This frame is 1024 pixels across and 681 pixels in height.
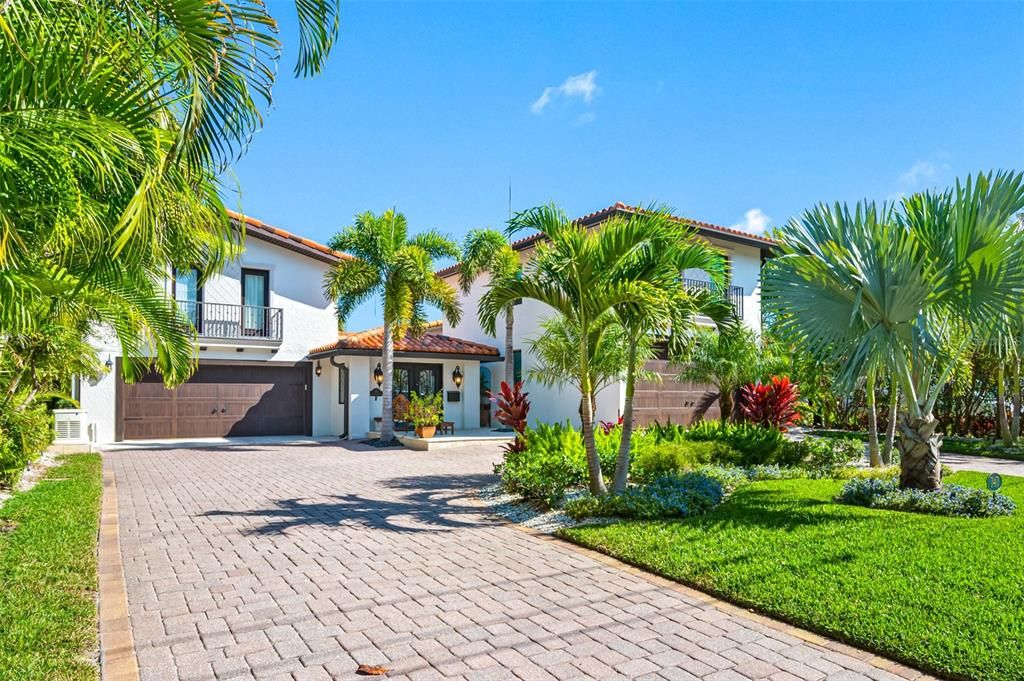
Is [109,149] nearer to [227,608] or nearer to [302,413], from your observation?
[227,608]

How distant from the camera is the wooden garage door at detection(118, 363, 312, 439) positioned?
1953 centimetres

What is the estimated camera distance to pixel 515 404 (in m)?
13.0

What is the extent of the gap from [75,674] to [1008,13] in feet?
43.4

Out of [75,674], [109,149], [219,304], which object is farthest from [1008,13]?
[219,304]

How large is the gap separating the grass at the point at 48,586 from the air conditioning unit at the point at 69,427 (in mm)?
7264

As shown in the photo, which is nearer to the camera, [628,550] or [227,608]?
[227,608]

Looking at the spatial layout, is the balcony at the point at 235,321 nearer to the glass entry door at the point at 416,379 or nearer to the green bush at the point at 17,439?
the glass entry door at the point at 416,379

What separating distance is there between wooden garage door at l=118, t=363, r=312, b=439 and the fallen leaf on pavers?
59.4 ft

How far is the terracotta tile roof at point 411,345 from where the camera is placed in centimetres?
2067

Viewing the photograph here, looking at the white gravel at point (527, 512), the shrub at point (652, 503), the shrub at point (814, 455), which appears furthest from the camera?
the shrub at point (814, 455)

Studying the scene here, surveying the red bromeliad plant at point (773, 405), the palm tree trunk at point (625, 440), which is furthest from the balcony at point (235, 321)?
the palm tree trunk at point (625, 440)

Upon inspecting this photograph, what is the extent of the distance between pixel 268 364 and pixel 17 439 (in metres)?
12.0

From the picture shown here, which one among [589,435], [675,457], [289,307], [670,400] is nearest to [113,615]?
[589,435]

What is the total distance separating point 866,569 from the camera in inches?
216
